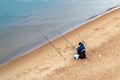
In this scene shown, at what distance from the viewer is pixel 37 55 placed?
69.3ft

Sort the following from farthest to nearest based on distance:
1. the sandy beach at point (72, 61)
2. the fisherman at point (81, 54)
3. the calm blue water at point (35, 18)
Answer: the calm blue water at point (35, 18) < the fisherman at point (81, 54) < the sandy beach at point (72, 61)

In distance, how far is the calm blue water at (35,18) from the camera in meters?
23.9

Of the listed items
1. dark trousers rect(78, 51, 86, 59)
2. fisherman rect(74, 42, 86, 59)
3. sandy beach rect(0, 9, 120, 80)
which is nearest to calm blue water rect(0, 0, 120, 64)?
sandy beach rect(0, 9, 120, 80)

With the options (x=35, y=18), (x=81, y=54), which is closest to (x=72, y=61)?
(x=81, y=54)

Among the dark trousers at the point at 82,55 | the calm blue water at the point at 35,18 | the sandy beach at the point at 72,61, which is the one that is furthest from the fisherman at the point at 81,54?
the calm blue water at the point at 35,18

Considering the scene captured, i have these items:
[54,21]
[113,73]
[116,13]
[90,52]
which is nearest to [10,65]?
[90,52]

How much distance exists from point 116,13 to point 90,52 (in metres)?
12.0

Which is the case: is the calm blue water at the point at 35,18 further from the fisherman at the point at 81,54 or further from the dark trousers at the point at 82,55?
the dark trousers at the point at 82,55

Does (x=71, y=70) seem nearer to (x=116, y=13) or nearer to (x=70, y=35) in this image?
(x=70, y=35)

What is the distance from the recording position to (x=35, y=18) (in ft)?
102

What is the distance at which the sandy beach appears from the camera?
16.7 meters

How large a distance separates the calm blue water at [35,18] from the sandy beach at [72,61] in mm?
1678

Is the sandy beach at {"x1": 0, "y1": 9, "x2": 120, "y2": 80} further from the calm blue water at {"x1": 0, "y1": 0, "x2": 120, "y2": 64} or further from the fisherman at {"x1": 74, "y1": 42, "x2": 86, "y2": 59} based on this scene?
the calm blue water at {"x1": 0, "y1": 0, "x2": 120, "y2": 64}

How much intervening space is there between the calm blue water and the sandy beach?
1.68 metres
